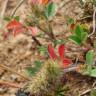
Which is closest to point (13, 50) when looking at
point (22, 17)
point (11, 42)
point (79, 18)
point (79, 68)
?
point (11, 42)

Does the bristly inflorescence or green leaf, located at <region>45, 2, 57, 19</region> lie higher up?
green leaf, located at <region>45, 2, 57, 19</region>

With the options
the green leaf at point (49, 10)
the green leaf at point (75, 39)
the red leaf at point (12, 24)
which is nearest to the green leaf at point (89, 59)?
the green leaf at point (75, 39)

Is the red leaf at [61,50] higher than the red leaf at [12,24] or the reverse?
the reverse

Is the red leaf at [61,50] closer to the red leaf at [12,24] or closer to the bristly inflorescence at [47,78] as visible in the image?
the bristly inflorescence at [47,78]

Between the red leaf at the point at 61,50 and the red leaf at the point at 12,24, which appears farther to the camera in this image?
the red leaf at the point at 12,24

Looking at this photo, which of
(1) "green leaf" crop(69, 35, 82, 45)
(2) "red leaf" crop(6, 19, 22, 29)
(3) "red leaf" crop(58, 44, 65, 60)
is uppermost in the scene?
(2) "red leaf" crop(6, 19, 22, 29)

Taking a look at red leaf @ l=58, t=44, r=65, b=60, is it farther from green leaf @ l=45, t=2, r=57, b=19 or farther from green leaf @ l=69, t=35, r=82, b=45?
green leaf @ l=45, t=2, r=57, b=19

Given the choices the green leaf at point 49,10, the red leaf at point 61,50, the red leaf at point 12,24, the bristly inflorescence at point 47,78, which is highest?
the green leaf at point 49,10

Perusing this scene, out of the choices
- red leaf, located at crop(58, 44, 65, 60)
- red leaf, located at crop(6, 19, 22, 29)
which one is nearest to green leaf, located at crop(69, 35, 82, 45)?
red leaf, located at crop(58, 44, 65, 60)

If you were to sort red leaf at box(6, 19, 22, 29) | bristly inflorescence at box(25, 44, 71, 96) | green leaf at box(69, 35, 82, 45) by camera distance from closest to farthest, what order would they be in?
bristly inflorescence at box(25, 44, 71, 96) < green leaf at box(69, 35, 82, 45) < red leaf at box(6, 19, 22, 29)

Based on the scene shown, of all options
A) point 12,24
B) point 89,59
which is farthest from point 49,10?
point 89,59

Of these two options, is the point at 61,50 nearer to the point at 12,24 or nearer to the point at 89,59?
the point at 89,59
